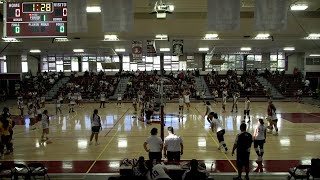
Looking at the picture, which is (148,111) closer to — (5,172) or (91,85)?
(5,172)

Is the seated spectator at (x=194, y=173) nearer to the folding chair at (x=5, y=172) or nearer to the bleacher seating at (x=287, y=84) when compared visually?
the folding chair at (x=5, y=172)

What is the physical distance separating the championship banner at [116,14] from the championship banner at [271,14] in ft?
15.9

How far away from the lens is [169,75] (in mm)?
46281

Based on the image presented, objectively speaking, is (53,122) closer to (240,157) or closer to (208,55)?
(240,157)

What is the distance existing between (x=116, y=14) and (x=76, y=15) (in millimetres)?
1491

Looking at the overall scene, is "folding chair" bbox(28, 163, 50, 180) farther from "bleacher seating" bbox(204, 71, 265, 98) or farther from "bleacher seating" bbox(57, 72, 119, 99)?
"bleacher seating" bbox(204, 71, 265, 98)

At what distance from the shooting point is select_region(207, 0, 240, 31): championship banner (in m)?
13.1

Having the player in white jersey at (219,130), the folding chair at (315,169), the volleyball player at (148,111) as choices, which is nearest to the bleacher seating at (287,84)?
the volleyball player at (148,111)

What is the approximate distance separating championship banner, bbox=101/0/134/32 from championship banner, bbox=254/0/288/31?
4856 mm

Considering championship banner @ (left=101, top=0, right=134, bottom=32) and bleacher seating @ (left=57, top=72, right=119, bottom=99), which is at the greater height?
championship banner @ (left=101, top=0, right=134, bottom=32)

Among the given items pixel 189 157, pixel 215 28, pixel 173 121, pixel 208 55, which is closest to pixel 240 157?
pixel 189 157
